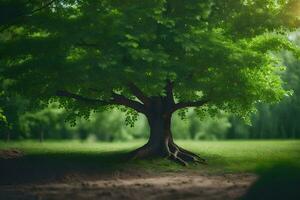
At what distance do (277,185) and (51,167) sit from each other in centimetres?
1448

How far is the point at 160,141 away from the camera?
2955cm

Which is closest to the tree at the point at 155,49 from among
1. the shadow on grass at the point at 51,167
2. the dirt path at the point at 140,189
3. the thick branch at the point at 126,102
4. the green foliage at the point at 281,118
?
the thick branch at the point at 126,102

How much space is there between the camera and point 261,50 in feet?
89.8

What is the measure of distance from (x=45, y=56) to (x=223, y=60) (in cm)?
931

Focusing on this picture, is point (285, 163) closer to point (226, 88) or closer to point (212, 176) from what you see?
point (212, 176)

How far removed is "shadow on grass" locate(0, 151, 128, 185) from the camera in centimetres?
2203

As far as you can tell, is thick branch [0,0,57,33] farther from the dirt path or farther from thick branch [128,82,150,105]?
the dirt path

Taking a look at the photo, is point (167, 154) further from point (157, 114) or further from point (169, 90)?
point (169, 90)

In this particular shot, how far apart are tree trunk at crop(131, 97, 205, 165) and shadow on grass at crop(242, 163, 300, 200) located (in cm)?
1497

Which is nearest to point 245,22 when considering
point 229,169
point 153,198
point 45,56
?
point 229,169

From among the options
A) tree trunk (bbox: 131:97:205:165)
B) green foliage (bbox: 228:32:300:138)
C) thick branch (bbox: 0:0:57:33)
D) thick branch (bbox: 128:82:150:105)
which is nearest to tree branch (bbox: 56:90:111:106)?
thick branch (bbox: 128:82:150:105)

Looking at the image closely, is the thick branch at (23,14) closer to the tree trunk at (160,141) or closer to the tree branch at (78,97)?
the tree branch at (78,97)

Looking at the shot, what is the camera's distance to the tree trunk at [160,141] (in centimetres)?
2864

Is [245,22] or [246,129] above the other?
[245,22]
